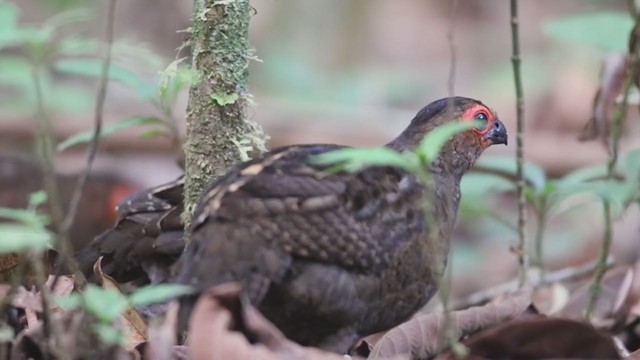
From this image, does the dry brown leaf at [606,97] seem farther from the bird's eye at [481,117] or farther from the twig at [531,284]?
the bird's eye at [481,117]

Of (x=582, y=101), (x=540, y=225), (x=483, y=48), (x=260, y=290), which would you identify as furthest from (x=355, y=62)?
(x=260, y=290)

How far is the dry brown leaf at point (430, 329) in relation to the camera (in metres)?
3.43

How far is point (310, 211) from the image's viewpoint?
3.08m

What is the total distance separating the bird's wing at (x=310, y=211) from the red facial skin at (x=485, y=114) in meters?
0.52

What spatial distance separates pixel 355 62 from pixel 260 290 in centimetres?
964

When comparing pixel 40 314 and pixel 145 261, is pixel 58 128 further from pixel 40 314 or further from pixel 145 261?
pixel 40 314

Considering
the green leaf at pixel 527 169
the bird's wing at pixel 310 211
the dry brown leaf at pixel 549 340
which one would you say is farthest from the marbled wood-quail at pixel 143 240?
the green leaf at pixel 527 169

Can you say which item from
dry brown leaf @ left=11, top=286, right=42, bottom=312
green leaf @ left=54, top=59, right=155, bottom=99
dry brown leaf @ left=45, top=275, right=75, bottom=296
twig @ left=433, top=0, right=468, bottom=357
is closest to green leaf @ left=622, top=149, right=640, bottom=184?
twig @ left=433, top=0, right=468, bottom=357

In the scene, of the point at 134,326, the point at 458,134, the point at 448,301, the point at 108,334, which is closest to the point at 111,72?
the point at 134,326

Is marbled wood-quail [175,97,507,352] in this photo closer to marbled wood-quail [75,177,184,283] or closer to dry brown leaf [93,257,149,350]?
dry brown leaf [93,257,149,350]

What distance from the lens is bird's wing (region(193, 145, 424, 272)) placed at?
9.95 ft

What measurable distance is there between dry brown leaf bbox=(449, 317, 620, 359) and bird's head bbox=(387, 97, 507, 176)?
2.33ft

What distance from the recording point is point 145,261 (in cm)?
392

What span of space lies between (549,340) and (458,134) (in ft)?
2.76
